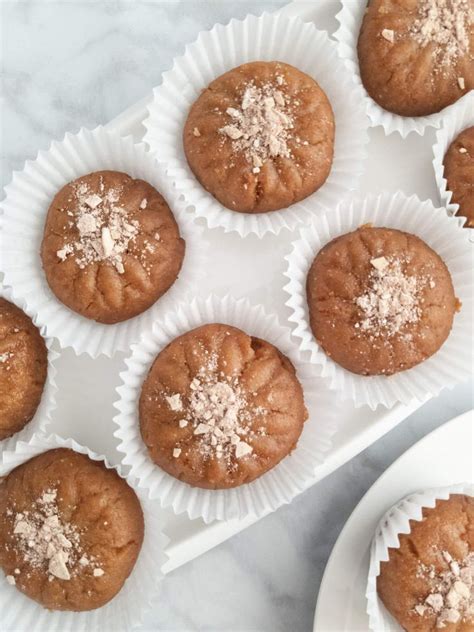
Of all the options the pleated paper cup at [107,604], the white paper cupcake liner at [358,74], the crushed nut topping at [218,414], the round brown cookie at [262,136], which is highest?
the white paper cupcake liner at [358,74]

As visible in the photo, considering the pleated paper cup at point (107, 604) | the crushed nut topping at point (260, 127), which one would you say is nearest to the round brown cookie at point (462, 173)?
the crushed nut topping at point (260, 127)

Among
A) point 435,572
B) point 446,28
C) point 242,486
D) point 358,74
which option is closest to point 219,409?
point 242,486

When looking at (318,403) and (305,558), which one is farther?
(305,558)

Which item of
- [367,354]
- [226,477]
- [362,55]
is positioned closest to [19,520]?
[226,477]

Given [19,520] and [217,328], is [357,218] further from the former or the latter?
[19,520]

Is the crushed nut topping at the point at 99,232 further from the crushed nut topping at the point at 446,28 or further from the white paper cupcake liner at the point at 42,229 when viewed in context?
the crushed nut topping at the point at 446,28

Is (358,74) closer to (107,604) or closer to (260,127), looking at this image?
(260,127)
